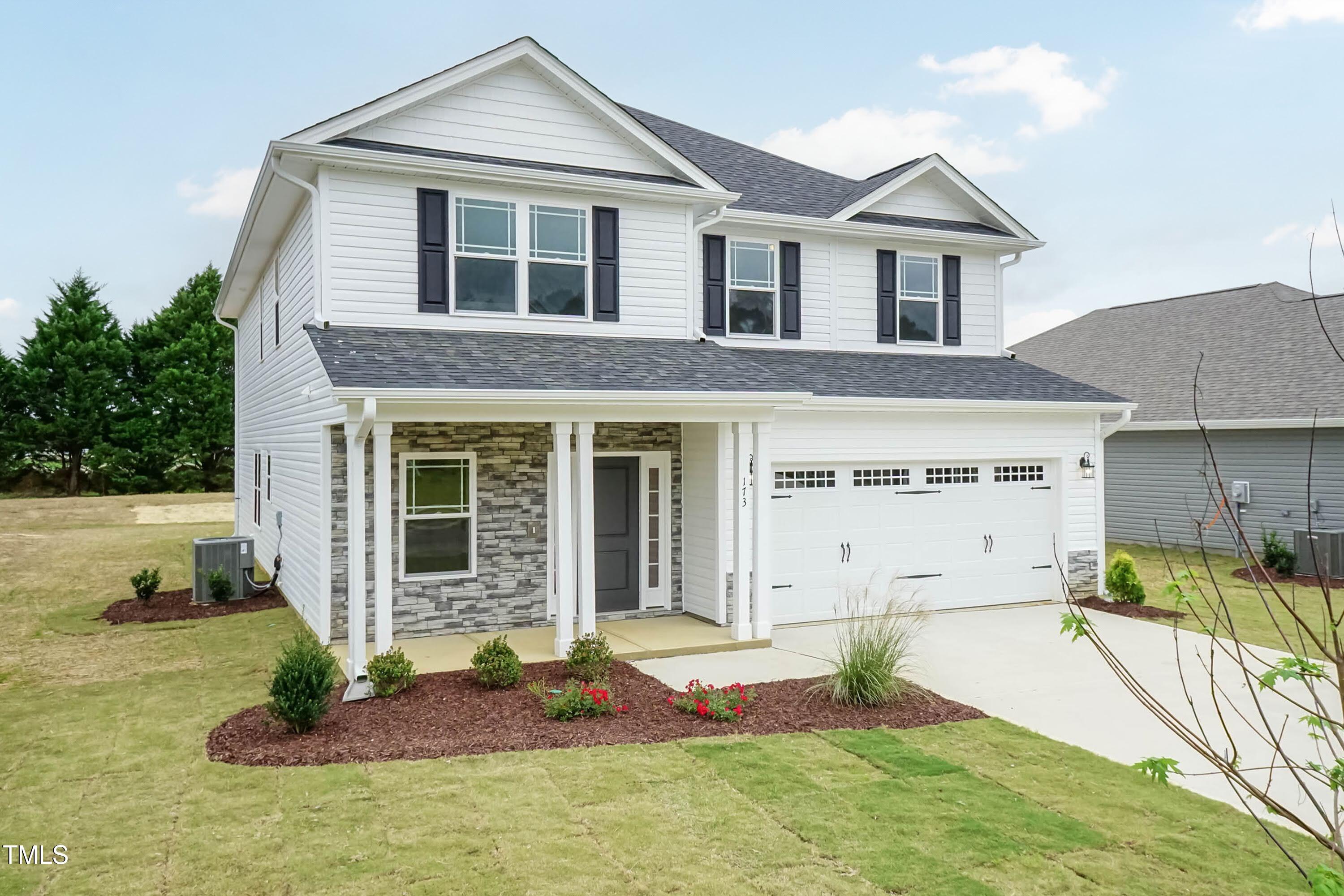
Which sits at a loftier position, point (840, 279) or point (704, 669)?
point (840, 279)

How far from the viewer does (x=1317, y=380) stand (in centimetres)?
1739

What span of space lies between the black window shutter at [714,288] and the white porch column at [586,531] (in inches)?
149

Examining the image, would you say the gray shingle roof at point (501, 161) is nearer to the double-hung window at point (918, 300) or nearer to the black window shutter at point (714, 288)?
the black window shutter at point (714, 288)

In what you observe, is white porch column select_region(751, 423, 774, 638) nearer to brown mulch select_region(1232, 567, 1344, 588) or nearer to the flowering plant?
the flowering plant

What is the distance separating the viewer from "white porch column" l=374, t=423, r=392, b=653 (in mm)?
8219

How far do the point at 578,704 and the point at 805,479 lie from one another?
535 centimetres

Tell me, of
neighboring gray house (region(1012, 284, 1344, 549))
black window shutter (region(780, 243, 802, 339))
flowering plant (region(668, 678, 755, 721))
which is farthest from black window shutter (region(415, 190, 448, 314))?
neighboring gray house (region(1012, 284, 1344, 549))

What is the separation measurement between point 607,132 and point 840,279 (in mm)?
4326

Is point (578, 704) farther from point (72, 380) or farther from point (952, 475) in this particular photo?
point (72, 380)

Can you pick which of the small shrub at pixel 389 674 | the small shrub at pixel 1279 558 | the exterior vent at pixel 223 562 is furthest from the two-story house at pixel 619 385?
the small shrub at pixel 1279 558

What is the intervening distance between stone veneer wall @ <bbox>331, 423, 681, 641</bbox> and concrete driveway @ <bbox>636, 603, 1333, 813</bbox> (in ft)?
7.26

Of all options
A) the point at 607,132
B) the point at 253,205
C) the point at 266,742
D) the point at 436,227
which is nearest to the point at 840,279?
the point at 607,132

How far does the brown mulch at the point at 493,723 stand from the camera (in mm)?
6926

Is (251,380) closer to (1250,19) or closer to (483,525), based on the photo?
(483,525)
